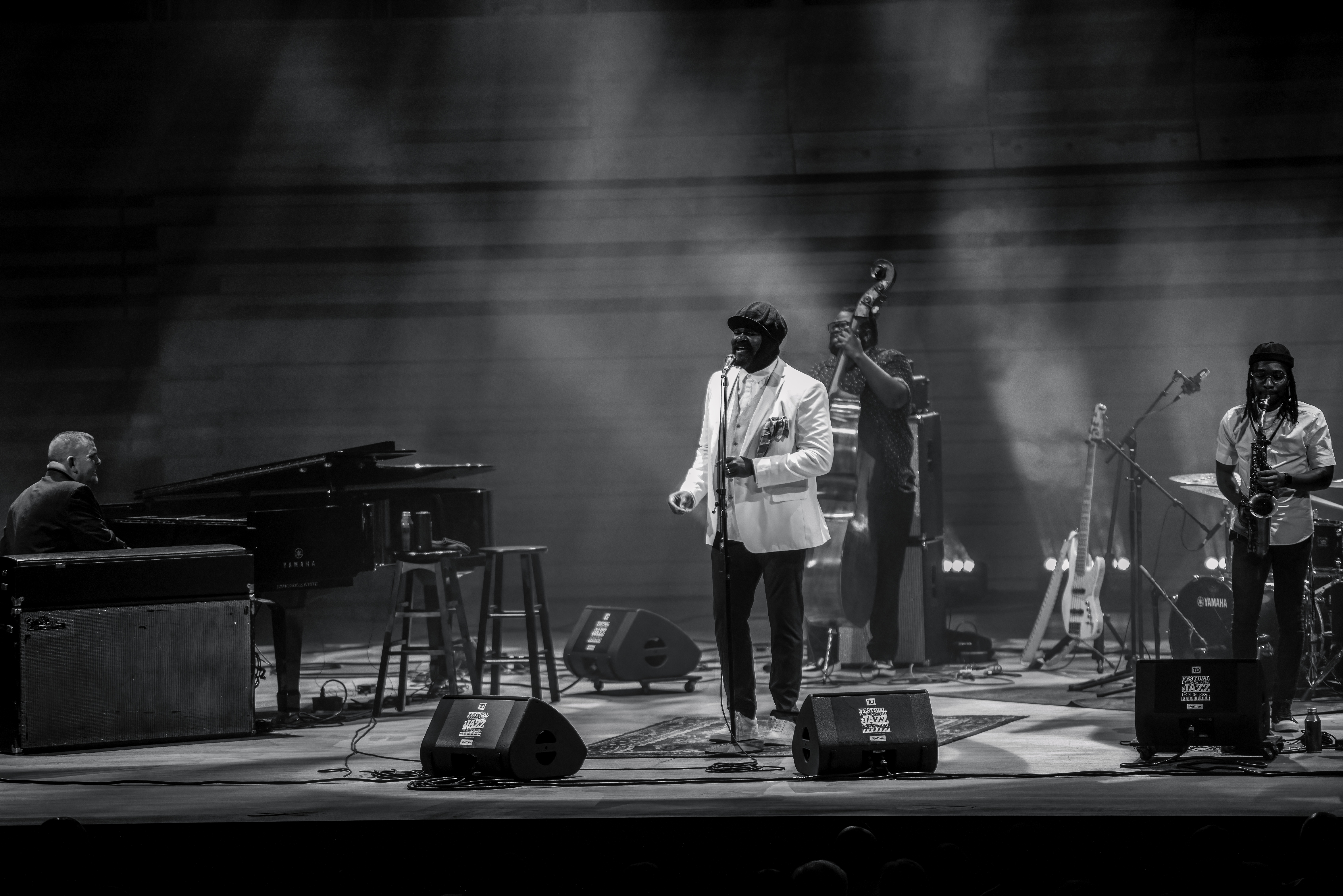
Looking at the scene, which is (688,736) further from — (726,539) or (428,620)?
(428,620)

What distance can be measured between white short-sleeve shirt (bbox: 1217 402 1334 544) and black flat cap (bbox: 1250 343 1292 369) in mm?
175

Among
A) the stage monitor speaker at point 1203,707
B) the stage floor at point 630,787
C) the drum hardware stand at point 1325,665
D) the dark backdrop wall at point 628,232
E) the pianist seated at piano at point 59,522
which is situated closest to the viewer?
the stage floor at point 630,787

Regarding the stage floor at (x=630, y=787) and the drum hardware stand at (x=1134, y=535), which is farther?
the drum hardware stand at (x=1134, y=535)

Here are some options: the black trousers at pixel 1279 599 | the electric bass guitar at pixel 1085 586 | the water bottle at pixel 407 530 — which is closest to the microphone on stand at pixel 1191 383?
the electric bass guitar at pixel 1085 586

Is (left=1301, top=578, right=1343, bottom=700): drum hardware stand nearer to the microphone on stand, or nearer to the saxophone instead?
the microphone on stand

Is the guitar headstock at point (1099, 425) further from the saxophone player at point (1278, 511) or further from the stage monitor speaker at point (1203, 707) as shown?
the stage monitor speaker at point (1203, 707)

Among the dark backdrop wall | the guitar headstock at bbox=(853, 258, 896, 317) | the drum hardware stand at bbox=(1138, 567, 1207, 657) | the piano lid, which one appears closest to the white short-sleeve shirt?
the drum hardware stand at bbox=(1138, 567, 1207, 657)

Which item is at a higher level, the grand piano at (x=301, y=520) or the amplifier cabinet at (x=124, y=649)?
the grand piano at (x=301, y=520)

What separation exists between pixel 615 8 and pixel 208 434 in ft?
14.2

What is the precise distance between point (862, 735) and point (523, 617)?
283cm

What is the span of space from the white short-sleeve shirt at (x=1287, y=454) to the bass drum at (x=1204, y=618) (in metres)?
1.82

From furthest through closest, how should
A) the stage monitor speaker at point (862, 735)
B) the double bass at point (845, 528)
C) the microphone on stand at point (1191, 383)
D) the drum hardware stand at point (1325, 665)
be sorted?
the double bass at point (845, 528)
the microphone on stand at point (1191, 383)
the drum hardware stand at point (1325, 665)
the stage monitor speaker at point (862, 735)

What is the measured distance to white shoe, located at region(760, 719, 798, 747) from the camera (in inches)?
205

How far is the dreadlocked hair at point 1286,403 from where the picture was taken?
5.62 meters
